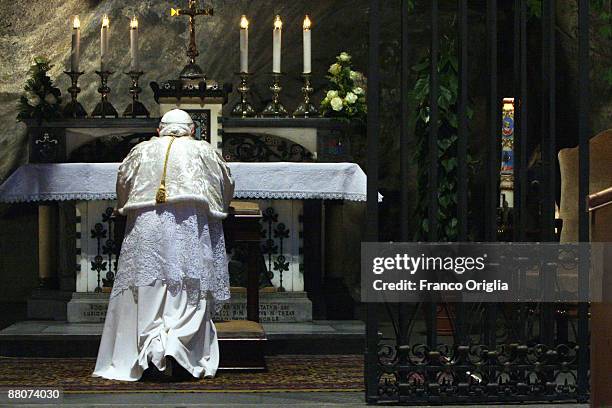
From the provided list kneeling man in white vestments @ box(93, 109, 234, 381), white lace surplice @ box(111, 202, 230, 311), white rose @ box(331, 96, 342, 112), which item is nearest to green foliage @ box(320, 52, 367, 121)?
white rose @ box(331, 96, 342, 112)

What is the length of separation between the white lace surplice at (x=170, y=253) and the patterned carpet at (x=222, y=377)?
544 mm

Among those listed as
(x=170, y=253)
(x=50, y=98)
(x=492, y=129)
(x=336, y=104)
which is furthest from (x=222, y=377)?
(x=50, y=98)

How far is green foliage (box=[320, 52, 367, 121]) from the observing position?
10.8 m

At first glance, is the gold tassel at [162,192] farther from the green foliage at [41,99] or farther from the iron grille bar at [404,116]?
the green foliage at [41,99]

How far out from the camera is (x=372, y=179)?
7.66 m

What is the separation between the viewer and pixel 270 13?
552 inches

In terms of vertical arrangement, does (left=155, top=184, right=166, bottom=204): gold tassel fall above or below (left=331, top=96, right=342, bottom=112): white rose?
below

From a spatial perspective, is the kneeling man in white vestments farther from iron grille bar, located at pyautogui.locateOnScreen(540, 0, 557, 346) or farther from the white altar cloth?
iron grille bar, located at pyautogui.locateOnScreen(540, 0, 557, 346)

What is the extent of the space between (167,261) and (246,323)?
33.8 inches

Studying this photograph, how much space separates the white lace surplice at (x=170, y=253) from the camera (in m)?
8.64

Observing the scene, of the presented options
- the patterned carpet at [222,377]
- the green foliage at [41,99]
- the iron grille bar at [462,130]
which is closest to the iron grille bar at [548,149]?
the iron grille bar at [462,130]

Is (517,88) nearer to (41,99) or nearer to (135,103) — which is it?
(135,103)

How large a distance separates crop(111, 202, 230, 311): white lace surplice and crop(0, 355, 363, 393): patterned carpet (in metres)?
0.54

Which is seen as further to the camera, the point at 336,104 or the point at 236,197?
the point at 336,104
